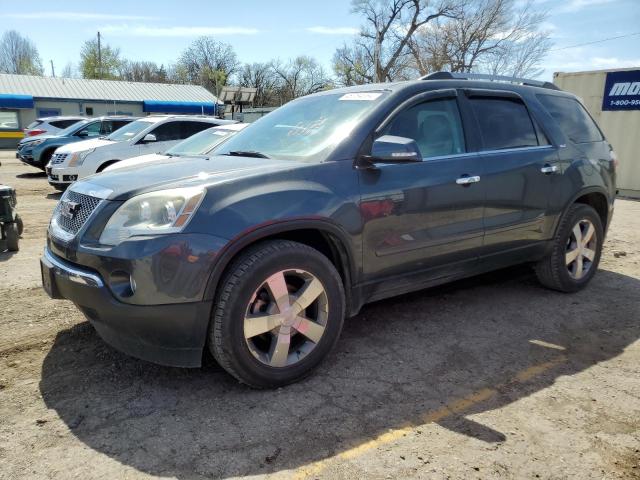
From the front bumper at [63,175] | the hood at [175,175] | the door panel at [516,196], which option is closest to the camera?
the hood at [175,175]

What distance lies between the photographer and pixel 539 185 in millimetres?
4246

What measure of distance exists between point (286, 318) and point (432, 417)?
95cm

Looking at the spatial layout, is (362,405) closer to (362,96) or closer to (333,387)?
(333,387)

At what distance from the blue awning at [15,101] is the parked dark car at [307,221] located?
3587 cm

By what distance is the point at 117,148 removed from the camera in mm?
10383

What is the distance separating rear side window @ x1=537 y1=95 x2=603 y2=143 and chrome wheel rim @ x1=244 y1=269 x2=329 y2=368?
9.90ft

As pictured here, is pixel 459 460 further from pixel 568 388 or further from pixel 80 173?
pixel 80 173

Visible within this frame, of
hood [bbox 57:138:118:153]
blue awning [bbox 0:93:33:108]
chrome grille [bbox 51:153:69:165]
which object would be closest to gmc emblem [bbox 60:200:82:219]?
hood [bbox 57:138:118:153]

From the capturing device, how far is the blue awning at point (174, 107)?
39.3 metres

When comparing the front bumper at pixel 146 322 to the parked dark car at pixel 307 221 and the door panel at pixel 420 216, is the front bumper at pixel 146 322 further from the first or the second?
the door panel at pixel 420 216

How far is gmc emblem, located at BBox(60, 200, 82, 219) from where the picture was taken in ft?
9.80

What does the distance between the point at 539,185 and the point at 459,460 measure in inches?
105

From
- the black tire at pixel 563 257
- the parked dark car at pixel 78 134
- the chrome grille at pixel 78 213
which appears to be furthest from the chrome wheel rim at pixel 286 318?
the parked dark car at pixel 78 134

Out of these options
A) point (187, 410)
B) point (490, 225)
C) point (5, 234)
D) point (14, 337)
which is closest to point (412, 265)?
point (490, 225)
